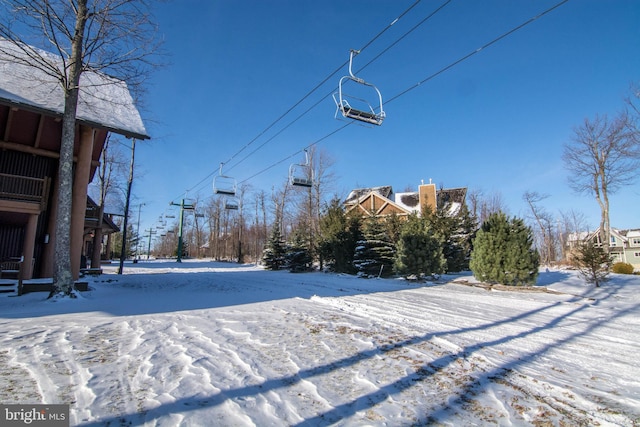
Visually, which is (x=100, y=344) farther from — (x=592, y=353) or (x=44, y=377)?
(x=592, y=353)

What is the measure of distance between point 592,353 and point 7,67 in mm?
16855

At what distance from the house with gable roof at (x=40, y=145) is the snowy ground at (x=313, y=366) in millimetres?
4473

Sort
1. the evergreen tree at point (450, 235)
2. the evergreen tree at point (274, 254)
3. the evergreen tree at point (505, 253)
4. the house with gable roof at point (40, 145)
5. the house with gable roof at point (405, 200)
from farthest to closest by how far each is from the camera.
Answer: the house with gable roof at point (405, 200) < the evergreen tree at point (274, 254) < the evergreen tree at point (450, 235) < the evergreen tree at point (505, 253) < the house with gable roof at point (40, 145)

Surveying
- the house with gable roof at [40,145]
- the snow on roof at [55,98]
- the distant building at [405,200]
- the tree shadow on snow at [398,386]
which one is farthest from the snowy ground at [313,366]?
the distant building at [405,200]

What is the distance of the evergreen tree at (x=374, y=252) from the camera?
1716cm

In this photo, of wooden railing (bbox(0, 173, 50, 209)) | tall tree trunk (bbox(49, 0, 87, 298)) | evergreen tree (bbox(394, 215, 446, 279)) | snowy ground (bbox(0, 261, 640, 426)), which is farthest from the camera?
evergreen tree (bbox(394, 215, 446, 279))

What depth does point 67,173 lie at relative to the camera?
7789mm

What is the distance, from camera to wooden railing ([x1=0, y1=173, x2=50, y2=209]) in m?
9.91

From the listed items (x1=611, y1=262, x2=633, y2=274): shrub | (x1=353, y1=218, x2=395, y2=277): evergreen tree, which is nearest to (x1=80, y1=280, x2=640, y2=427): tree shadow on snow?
(x1=353, y1=218, x2=395, y2=277): evergreen tree

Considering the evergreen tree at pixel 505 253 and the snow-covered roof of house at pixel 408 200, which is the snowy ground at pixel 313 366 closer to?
the evergreen tree at pixel 505 253

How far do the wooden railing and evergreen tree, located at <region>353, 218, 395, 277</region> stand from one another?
13629 millimetres

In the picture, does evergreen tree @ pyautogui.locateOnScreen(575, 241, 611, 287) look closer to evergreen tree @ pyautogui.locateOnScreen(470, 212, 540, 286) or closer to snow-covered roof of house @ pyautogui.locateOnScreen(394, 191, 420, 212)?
evergreen tree @ pyautogui.locateOnScreen(470, 212, 540, 286)

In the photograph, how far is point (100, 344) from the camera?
4.00 metres

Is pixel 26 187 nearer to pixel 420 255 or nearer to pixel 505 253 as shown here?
pixel 420 255
